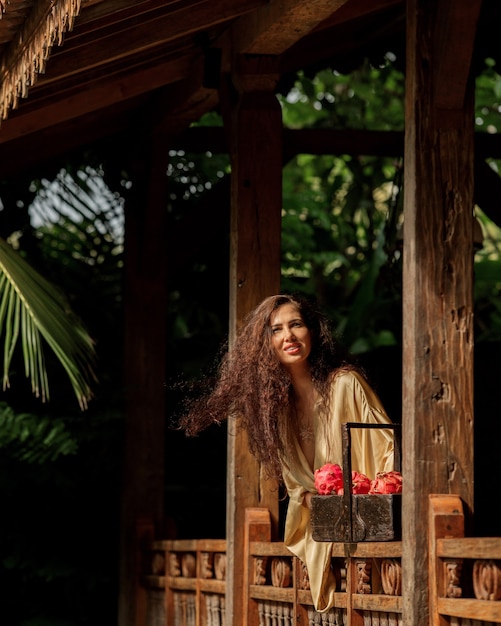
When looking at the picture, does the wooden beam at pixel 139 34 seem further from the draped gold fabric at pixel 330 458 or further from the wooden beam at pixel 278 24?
the draped gold fabric at pixel 330 458

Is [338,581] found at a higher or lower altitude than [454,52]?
lower

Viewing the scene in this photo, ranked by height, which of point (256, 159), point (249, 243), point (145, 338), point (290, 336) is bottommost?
point (290, 336)

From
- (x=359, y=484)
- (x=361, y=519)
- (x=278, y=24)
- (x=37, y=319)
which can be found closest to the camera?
(x=361, y=519)

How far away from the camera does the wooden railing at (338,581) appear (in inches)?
186

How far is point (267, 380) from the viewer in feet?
20.6

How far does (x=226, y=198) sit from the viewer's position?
31.8 feet

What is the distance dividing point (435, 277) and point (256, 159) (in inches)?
92.8

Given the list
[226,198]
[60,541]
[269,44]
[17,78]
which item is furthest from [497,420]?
[17,78]

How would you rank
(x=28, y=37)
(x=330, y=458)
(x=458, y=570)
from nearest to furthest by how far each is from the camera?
(x=458, y=570) < (x=28, y=37) < (x=330, y=458)

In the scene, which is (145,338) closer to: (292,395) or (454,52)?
(292,395)

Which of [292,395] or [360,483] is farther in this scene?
[292,395]

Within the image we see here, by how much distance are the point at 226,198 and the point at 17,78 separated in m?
3.76

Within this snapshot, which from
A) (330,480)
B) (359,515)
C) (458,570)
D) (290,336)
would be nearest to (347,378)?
(290,336)

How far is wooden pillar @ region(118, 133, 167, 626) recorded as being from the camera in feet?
30.9
